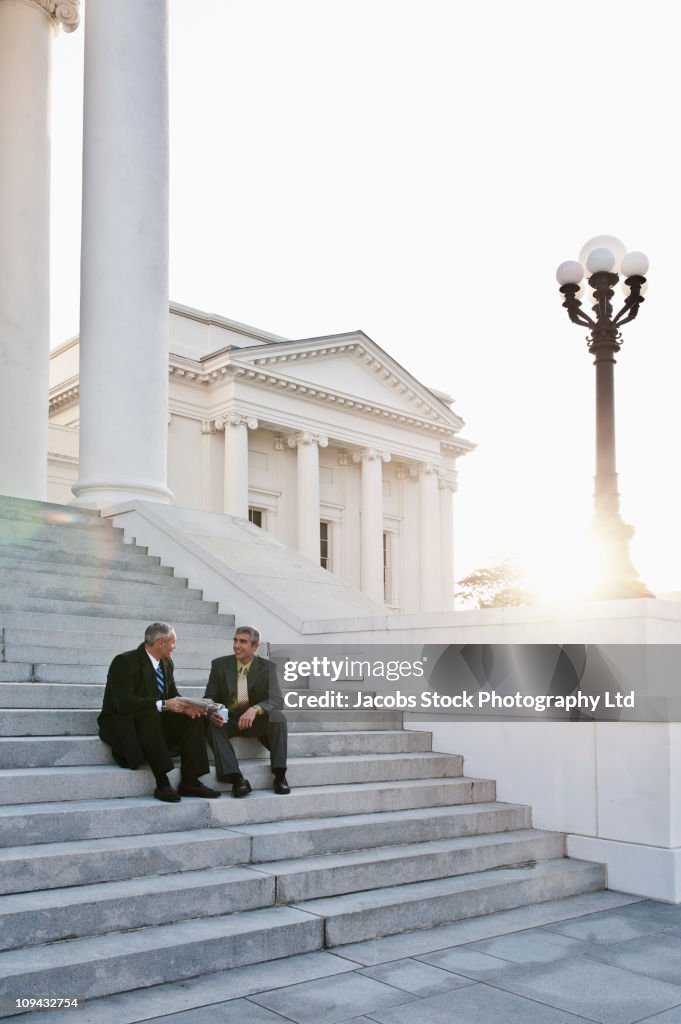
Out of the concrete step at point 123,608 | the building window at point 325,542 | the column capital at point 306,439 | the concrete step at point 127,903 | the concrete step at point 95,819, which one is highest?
the column capital at point 306,439

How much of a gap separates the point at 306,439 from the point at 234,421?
15.4ft

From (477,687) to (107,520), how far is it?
22.7 feet

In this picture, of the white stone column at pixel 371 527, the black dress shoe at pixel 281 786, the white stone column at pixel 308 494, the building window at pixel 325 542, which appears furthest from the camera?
the building window at pixel 325 542

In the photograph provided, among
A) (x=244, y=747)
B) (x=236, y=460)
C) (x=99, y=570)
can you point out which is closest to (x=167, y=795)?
(x=244, y=747)

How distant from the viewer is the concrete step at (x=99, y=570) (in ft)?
36.2

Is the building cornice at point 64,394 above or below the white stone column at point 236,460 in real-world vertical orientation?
above

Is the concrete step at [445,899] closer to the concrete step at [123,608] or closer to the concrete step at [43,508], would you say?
the concrete step at [123,608]

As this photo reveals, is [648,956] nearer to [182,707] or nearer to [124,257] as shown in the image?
[182,707]

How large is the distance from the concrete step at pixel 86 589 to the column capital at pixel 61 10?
42.7ft

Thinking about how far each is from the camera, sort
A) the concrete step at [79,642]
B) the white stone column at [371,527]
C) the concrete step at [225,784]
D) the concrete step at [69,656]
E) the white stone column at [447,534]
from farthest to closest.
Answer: the white stone column at [447,534], the white stone column at [371,527], the concrete step at [79,642], the concrete step at [69,656], the concrete step at [225,784]

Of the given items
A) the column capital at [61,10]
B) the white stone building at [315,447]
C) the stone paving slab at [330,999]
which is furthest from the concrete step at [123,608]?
the white stone building at [315,447]

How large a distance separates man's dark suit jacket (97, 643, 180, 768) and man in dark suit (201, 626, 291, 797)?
0.58m

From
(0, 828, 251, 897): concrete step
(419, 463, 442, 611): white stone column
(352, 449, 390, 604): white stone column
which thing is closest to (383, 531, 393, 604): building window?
(419, 463, 442, 611): white stone column

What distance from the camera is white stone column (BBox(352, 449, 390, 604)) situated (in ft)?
164
